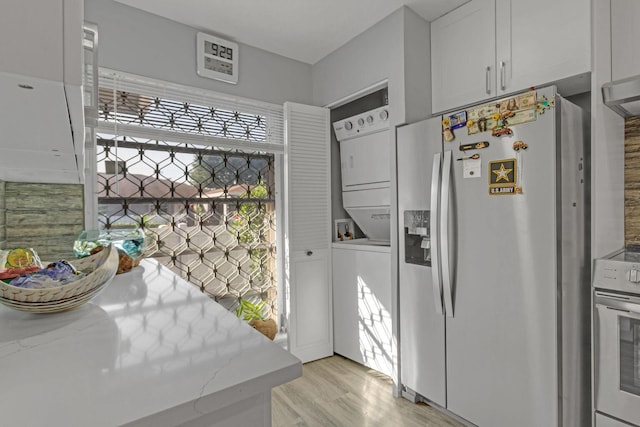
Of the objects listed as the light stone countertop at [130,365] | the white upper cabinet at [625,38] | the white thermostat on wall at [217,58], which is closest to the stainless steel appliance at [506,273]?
the white upper cabinet at [625,38]

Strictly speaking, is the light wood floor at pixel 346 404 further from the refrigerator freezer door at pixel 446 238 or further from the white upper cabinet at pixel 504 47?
the white upper cabinet at pixel 504 47

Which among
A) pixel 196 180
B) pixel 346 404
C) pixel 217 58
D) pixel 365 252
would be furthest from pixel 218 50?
pixel 346 404

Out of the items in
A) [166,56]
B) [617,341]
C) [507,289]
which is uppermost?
[166,56]

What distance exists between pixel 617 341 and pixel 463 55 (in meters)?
1.74

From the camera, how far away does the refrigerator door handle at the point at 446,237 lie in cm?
177

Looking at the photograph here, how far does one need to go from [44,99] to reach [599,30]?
2035 millimetres

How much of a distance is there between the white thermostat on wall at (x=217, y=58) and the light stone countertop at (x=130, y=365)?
1.99 metres

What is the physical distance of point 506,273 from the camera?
62.0 inches

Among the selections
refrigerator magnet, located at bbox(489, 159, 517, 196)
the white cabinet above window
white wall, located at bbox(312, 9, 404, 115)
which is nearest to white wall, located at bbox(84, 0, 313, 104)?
white wall, located at bbox(312, 9, 404, 115)

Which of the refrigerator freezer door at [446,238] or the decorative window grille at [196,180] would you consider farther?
the decorative window grille at [196,180]

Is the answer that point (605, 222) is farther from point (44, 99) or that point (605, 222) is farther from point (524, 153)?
point (44, 99)

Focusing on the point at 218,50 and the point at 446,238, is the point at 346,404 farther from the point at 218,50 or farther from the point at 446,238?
the point at 218,50

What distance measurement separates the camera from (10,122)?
47cm

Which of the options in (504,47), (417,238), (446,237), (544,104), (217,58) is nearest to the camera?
(544,104)
